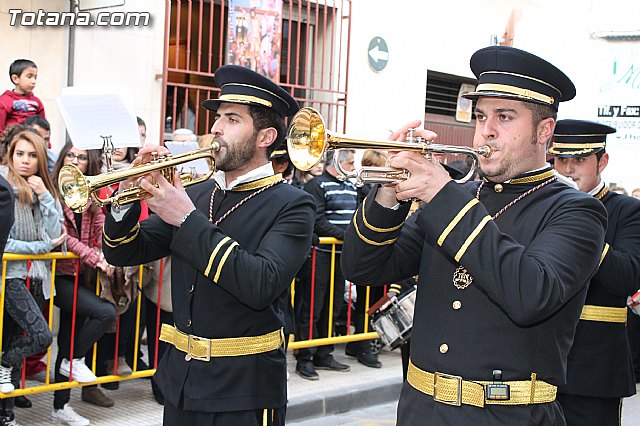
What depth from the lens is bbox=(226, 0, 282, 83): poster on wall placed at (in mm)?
9797

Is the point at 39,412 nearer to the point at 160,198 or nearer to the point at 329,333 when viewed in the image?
the point at 329,333

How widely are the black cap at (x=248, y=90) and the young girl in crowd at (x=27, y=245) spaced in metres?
2.21

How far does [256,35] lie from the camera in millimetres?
9992

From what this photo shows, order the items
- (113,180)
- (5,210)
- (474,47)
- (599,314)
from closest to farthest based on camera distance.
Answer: (113,180), (5,210), (599,314), (474,47)

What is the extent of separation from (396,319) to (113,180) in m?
2.86

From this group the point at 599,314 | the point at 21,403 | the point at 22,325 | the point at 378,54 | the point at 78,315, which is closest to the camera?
the point at 599,314

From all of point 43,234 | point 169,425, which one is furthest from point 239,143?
point 43,234

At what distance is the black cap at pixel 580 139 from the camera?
15.7 ft

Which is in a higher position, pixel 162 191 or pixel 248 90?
pixel 248 90

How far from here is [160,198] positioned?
10.8ft

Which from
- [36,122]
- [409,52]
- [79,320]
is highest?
[409,52]

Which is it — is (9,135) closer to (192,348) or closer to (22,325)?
(22,325)

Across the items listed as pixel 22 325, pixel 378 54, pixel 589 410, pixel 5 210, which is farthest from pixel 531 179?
pixel 378 54

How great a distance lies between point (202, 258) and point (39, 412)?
3.27m
